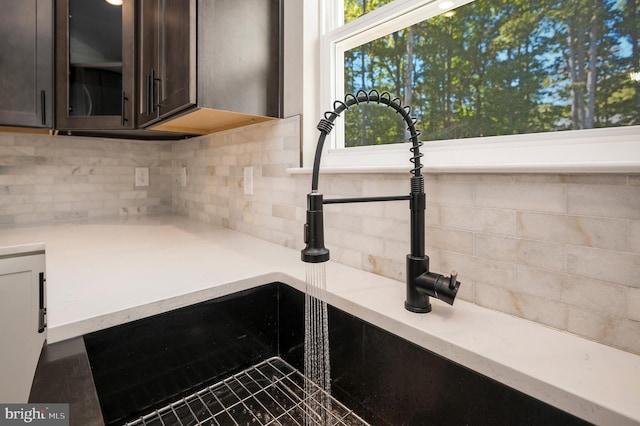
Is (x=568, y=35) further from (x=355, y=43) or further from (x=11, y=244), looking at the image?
(x=11, y=244)

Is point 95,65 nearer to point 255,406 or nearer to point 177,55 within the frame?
point 177,55

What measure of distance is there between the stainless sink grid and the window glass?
→ 79 cm

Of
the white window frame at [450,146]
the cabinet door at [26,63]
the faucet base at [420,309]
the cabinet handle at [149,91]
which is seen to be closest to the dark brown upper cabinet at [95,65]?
the cabinet door at [26,63]

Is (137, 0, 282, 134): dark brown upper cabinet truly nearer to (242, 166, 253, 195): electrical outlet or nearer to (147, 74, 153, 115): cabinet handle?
(147, 74, 153, 115): cabinet handle

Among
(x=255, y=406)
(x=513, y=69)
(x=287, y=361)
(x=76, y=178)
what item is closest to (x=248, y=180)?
(x=287, y=361)

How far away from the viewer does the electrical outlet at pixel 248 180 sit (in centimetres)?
158

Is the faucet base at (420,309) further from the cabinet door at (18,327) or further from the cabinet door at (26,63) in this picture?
the cabinet door at (26,63)

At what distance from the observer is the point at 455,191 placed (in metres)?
0.81

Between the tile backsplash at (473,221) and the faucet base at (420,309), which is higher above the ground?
the tile backsplash at (473,221)

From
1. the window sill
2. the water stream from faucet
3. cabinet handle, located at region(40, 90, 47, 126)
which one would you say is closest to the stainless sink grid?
the water stream from faucet

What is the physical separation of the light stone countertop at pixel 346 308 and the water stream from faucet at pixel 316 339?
1.6 inches

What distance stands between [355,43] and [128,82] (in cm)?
122

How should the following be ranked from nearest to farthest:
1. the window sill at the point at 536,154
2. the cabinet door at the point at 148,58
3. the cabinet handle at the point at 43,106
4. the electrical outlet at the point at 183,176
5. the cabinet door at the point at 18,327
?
1. the window sill at the point at 536,154
2. the cabinet door at the point at 18,327
3. the cabinet door at the point at 148,58
4. the cabinet handle at the point at 43,106
5. the electrical outlet at the point at 183,176

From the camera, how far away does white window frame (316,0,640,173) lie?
0.64m
